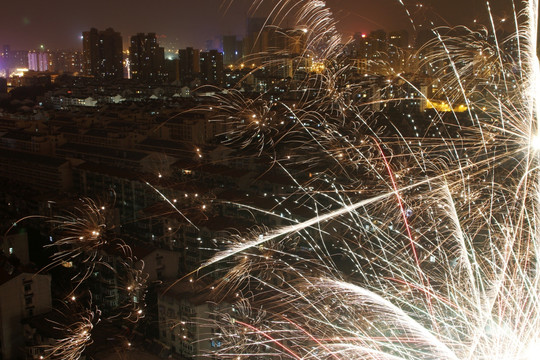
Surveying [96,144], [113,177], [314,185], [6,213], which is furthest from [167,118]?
[314,185]

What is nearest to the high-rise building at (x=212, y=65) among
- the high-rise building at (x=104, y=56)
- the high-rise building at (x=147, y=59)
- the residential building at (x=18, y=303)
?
the high-rise building at (x=147, y=59)

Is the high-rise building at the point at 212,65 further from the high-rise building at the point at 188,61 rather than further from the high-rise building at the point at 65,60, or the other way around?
the high-rise building at the point at 65,60

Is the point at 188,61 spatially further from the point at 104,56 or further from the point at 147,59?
the point at 104,56

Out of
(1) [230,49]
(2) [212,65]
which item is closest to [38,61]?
(1) [230,49]

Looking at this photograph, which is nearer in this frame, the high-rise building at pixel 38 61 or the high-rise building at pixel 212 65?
the high-rise building at pixel 212 65

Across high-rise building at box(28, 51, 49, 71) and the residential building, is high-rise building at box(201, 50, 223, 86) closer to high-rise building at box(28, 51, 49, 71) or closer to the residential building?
the residential building

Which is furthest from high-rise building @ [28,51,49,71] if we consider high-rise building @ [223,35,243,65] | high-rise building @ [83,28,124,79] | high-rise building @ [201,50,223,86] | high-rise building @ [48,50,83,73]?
high-rise building @ [201,50,223,86]
